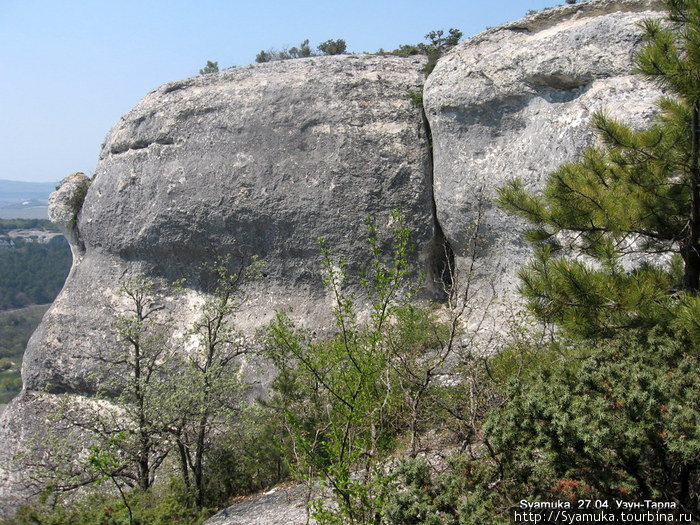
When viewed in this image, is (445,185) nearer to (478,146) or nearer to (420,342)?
(478,146)

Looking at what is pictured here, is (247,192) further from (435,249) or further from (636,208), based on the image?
(636,208)

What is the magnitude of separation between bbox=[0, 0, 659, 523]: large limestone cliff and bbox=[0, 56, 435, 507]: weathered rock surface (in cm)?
3

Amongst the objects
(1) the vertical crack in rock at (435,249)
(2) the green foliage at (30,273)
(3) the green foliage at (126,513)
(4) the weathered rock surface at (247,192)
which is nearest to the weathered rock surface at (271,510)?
(3) the green foliage at (126,513)

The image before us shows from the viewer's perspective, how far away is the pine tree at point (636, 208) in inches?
203

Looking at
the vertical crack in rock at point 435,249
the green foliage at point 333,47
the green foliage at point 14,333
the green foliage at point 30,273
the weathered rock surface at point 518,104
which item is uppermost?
the green foliage at point 333,47

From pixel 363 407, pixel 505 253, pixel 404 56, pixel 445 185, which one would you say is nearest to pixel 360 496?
pixel 363 407

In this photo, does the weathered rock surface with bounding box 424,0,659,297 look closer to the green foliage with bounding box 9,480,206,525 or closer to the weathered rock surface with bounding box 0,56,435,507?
the weathered rock surface with bounding box 0,56,435,507

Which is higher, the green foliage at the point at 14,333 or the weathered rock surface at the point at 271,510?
the weathered rock surface at the point at 271,510

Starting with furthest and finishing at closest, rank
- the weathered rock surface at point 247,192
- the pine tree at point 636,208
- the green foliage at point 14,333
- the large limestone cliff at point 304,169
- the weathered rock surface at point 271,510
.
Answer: the green foliage at point 14,333 → the weathered rock surface at point 247,192 → the large limestone cliff at point 304,169 → the weathered rock surface at point 271,510 → the pine tree at point 636,208

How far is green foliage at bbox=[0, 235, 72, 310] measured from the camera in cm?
6256

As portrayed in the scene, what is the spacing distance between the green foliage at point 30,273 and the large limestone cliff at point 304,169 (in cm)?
5359

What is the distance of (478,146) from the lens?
33.8 ft

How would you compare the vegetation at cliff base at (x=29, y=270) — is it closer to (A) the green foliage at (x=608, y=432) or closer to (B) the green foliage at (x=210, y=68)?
(B) the green foliage at (x=210, y=68)

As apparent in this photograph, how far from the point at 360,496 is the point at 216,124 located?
8827 mm
